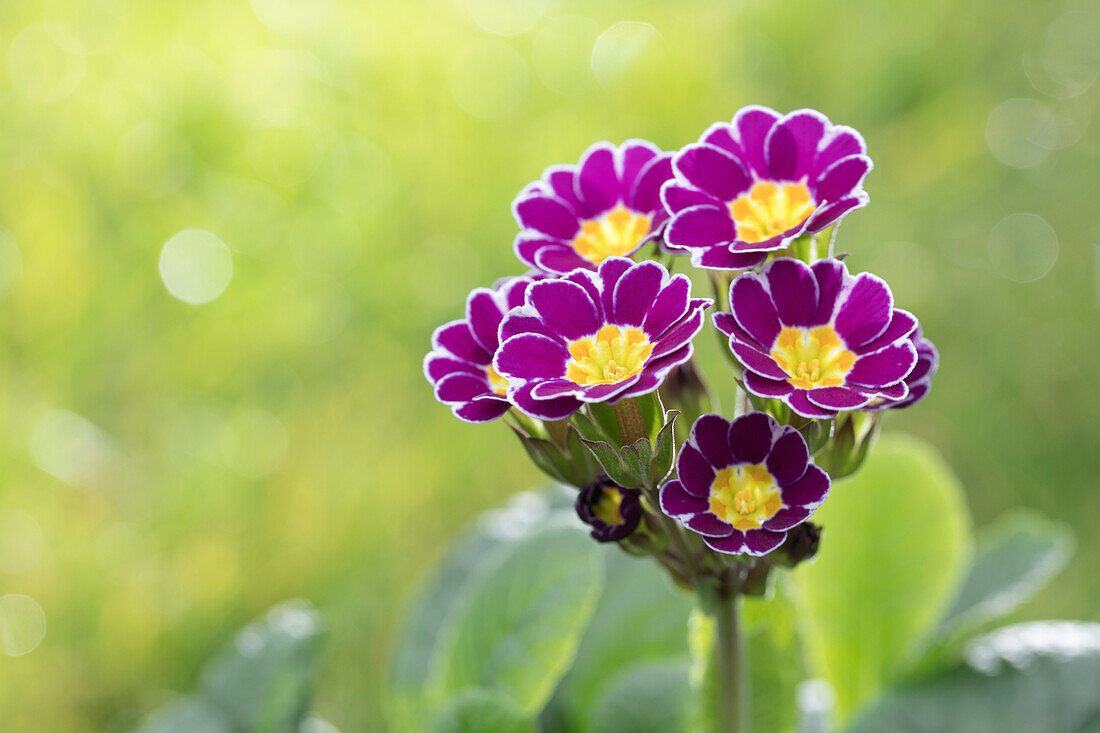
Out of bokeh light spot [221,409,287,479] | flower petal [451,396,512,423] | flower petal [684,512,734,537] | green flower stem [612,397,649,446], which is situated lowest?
bokeh light spot [221,409,287,479]

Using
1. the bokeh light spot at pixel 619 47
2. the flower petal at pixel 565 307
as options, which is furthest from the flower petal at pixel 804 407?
the bokeh light spot at pixel 619 47

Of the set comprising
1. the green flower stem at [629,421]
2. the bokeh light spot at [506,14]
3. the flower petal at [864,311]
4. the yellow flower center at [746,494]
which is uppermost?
the bokeh light spot at [506,14]

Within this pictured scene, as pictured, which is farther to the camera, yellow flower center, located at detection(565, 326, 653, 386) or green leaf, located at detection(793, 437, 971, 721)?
green leaf, located at detection(793, 437, 971, 721)

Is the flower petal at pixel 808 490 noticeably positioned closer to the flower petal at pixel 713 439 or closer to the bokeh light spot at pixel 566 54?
the flower petal at pixel 713 439

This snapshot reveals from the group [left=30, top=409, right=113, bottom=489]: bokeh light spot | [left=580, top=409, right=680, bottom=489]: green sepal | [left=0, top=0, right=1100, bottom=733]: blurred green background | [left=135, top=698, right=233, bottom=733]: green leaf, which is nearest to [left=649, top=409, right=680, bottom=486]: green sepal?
[left=580, top=409, right=680, bottom=489]: green sepal

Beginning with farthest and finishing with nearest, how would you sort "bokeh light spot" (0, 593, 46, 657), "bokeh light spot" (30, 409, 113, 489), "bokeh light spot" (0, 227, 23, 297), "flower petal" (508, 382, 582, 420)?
"bokeh light spot" (0, 227, 23, 297) < "bokeh light spot" (30, 409, 113, 489) < "bokeh light spot" (0, 593, 46, 657) < "flower petal" (508, 382, 582, 420)

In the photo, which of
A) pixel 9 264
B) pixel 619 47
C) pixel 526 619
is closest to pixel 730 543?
pixel 526 619

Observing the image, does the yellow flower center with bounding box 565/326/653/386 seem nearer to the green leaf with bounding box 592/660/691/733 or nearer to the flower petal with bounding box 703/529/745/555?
the flower petal with bounding box 703/529/745/555
